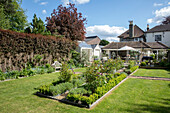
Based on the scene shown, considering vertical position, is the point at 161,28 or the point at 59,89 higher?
the point at 161,28

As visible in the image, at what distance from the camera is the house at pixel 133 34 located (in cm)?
3675

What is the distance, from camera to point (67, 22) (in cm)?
1889

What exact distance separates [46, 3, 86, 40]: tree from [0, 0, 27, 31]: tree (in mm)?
5812

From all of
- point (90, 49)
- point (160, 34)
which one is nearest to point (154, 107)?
point (90, 49)

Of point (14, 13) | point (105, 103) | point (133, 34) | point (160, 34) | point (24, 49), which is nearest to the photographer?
point (105, 103)

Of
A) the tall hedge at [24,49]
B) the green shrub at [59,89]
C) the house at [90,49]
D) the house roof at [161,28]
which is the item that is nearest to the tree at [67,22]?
the house at [90,49]

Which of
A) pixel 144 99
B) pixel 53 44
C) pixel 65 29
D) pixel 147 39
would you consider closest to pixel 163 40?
pixel 147 39

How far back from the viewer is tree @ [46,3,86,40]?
18.6 m

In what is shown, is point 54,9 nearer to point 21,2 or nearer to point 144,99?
point 21,2

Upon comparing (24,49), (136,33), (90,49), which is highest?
(136,33)

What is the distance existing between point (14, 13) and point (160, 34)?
108 ft

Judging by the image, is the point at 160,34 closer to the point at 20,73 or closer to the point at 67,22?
the point at 67,22

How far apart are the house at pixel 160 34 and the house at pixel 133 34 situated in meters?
2.18

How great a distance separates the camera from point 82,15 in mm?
20078
